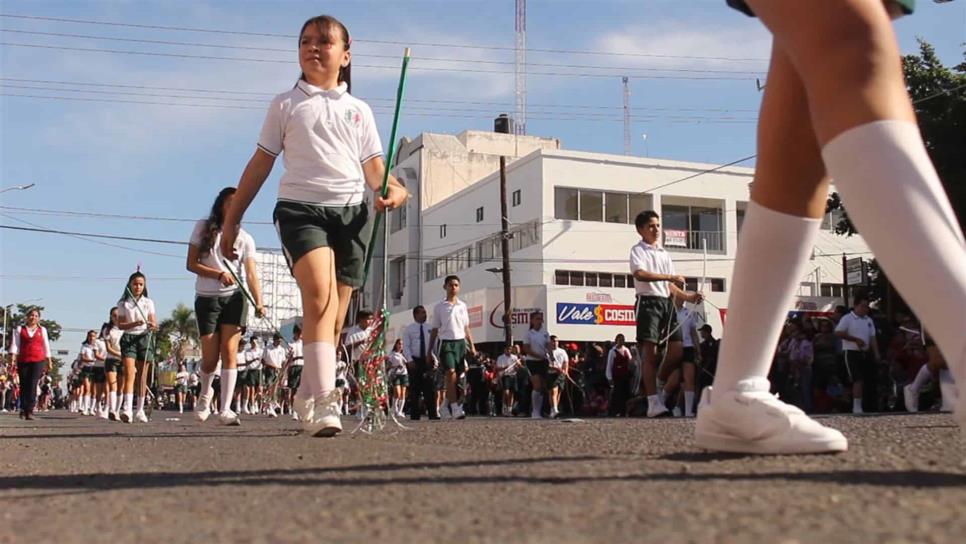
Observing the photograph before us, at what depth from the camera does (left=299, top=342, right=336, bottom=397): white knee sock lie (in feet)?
17.0

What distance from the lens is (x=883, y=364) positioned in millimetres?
16141

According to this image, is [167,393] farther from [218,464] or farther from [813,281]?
[218,464]

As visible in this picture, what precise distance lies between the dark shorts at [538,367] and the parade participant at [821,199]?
1604 cm

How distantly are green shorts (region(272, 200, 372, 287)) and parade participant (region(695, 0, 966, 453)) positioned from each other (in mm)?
2861

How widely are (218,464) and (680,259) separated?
148 feet

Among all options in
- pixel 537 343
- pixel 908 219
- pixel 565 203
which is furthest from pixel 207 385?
pixel 565 203

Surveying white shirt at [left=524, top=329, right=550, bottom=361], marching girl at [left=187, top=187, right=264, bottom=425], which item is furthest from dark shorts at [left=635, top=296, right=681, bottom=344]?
white shirt at [left=524, top=329, right=550, bottom=361]

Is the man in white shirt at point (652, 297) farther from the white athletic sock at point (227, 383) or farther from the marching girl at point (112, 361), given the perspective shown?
the marching girl at point (112, 361)

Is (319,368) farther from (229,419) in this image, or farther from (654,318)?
(654,318)

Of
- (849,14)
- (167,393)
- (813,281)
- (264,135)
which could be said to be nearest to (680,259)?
(813,281)

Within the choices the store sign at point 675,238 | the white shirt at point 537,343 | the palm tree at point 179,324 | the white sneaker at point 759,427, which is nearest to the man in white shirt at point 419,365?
the white shirt at point 537,343

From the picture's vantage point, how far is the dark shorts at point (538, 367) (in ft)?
62.2

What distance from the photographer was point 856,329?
14617 mm

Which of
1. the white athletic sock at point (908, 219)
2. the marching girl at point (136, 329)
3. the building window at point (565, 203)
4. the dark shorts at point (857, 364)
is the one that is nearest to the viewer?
the white athletic sock at point (908, 219)
